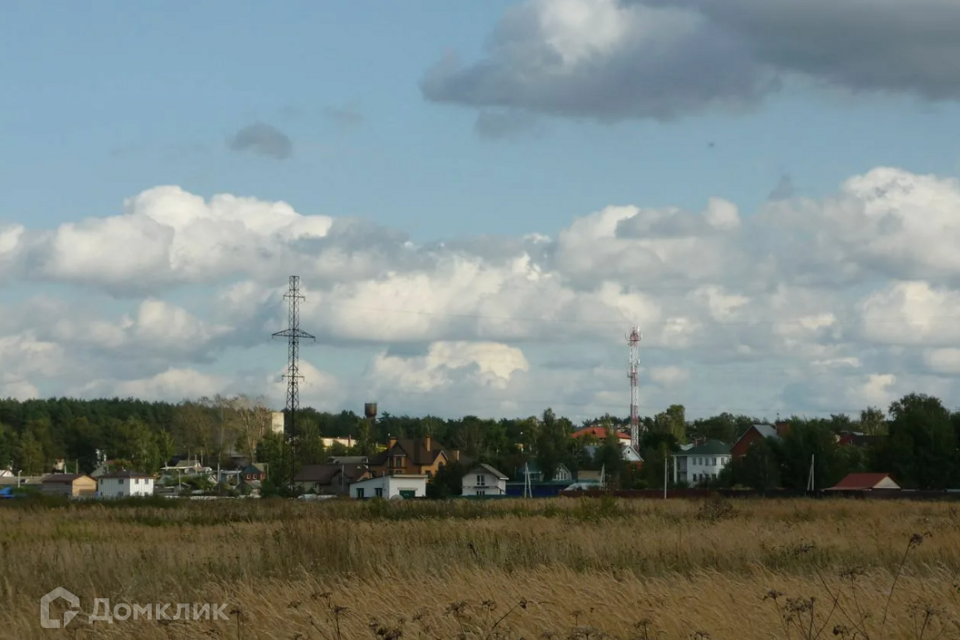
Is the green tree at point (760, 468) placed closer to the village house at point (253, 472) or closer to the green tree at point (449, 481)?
the green tree at point (449, 481)

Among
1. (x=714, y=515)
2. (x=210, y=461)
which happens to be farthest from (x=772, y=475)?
(x=210, y=461)

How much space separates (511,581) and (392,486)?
95783 millimetres

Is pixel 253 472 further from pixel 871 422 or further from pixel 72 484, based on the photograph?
pixel 871 422

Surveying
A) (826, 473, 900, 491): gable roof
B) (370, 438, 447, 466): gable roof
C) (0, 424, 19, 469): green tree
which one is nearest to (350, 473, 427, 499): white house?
(370, 438, 447, 466): gable roof

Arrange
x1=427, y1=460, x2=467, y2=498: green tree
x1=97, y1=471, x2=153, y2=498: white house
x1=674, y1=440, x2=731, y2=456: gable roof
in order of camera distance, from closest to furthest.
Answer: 1. x1=427, y1=460, x2=467, y2=498: green tree
2. x1=97, y1=471, x2=153, y2=498: white house
3. x1=674, y1=440, x2=731, y2=456: gable roof

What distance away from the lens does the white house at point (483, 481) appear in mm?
111938

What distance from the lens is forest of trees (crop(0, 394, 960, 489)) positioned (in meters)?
91.1

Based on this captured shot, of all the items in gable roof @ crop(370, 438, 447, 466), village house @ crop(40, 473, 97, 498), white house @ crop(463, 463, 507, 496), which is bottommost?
village house @ crop(40, 473, 97, 498)

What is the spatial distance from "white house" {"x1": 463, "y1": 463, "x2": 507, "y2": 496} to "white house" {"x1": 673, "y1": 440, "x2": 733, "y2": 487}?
102 feet

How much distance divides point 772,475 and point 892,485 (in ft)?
35.9

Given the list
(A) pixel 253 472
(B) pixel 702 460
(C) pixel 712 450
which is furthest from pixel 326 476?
(C) pixel 712 450

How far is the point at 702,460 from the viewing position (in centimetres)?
14062

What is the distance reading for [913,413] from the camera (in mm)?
92688

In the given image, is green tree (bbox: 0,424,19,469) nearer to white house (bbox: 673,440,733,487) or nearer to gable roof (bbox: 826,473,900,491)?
white house (bbox: 673,440,733,487)
